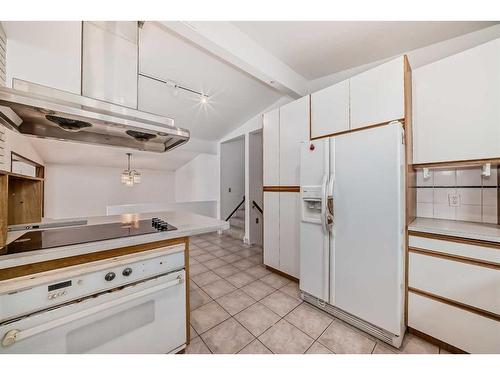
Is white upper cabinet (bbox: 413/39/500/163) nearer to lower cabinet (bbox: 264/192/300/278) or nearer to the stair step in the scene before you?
lower cabinet (bbox: 264/192/300/278)

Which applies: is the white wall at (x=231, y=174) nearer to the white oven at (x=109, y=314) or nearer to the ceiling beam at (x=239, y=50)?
the ceiling beam at (x=239, y=50)

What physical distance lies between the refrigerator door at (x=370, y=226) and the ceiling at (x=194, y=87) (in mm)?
1996

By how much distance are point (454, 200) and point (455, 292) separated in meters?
0.94

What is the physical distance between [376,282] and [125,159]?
6442 millimetres

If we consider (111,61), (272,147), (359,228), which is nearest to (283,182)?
(272,147)

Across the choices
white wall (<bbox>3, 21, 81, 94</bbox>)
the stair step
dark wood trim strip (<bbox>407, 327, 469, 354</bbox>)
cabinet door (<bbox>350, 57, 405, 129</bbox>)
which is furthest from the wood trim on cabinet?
white wall (<bbox>3, 21, 81, 94</bbox>)

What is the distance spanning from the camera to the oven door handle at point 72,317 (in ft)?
2.54

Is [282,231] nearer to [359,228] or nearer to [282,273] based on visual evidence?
[282,273]

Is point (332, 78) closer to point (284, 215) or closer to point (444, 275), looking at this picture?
point (284, 215)

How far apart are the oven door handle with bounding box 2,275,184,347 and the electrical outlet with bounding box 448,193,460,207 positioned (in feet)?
8.47

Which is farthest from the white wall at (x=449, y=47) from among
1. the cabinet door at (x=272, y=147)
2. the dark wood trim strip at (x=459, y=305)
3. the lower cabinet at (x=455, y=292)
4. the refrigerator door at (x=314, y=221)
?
the dark wood trim strip at (x=459, y=305)

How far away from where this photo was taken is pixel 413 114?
67.2 inches

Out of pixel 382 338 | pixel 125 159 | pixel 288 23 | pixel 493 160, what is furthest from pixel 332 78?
pixel 125 159

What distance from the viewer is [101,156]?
200 inches
